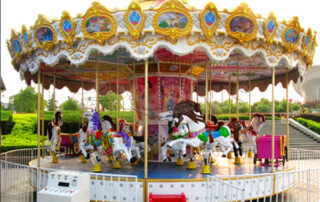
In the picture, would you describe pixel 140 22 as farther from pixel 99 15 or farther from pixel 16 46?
pixel 16 46

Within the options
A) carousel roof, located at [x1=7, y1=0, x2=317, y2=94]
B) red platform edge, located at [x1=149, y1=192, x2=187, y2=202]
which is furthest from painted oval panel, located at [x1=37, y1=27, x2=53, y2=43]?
red platform edge, located at [x1=149, y1=192, x2=187, y2=202]

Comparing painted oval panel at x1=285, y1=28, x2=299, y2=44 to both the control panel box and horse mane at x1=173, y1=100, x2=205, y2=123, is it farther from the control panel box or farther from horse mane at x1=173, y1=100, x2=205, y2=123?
the control panel box

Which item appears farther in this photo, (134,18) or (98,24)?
(98,24)

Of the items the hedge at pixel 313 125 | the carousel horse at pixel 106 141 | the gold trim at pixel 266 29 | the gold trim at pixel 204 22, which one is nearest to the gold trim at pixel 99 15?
the gold trim at pixel 204 22

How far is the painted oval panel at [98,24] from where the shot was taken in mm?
5773

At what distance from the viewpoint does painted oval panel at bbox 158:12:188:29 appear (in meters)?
5.59

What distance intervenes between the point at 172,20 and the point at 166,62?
2.63m

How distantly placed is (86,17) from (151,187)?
3.40m

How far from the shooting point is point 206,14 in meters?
5.64

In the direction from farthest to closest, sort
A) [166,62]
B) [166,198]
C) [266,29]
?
[166,62]
[266,29]
[166,198]

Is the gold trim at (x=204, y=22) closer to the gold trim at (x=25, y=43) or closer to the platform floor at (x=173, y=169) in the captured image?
the platform floor at (x=173, y=169)

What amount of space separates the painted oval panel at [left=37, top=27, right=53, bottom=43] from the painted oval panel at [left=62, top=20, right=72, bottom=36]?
41cm

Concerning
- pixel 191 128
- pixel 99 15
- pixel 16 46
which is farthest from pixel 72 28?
pixel 191 128

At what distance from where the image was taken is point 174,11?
5.54 meters
